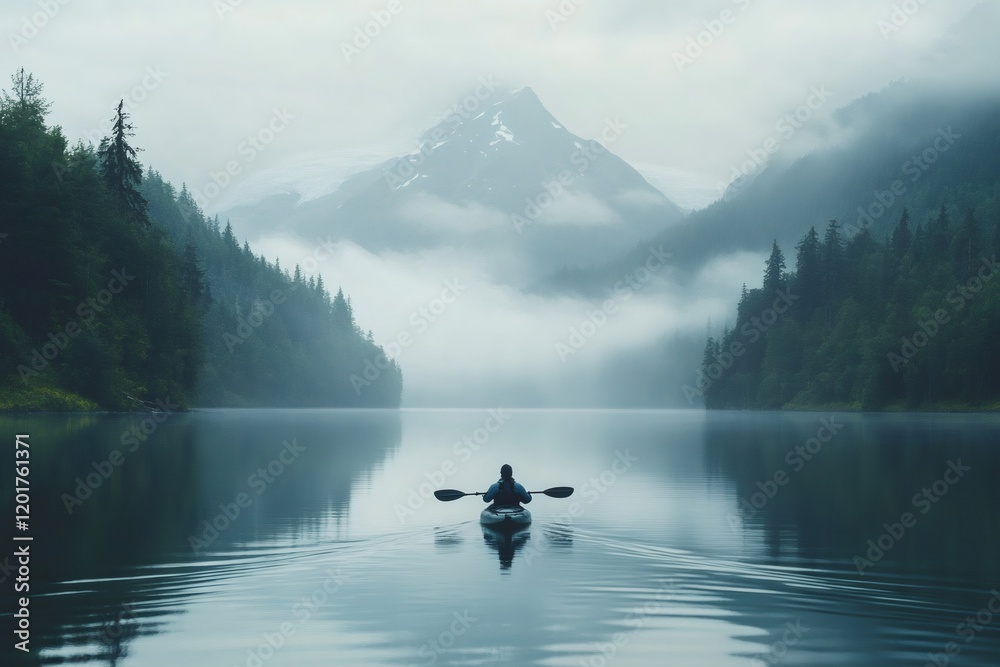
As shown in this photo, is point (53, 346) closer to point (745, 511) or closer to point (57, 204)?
point (57, 204)

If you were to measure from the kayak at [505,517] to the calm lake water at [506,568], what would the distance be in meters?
0.54

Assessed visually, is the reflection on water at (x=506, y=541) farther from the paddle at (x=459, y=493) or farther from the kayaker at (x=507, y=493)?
the paddle at (x=459, y=493)

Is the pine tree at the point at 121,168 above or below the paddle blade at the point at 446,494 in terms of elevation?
above

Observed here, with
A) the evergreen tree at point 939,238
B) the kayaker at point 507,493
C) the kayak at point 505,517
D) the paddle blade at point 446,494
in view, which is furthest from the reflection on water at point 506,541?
the evergreen tree at point 939,238

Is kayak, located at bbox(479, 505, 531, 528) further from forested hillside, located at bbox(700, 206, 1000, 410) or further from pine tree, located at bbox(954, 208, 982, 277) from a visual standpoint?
pine tree, located at bbox(954, 208, 982, 277)

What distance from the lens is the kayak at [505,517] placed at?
111 feet

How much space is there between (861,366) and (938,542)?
153 meters

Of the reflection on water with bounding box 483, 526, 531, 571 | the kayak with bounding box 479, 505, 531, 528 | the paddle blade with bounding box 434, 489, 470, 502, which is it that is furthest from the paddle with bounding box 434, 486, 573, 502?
the kayak with bounding box 479, 505, 531, 528

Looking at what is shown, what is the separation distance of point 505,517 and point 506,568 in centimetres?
695

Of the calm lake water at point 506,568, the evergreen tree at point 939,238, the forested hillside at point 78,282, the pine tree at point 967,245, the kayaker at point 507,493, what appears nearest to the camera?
the calm lake water at point 506,568

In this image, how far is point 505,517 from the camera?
111 feet

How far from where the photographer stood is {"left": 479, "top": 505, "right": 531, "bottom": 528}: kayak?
3369 cm

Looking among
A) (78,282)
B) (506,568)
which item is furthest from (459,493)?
(78,282)

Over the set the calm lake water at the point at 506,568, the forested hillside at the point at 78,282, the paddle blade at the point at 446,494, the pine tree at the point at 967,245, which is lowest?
the calm lake water at the point at 506,568
